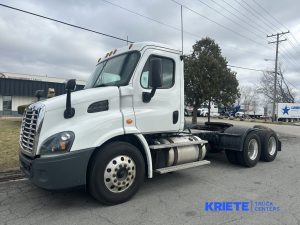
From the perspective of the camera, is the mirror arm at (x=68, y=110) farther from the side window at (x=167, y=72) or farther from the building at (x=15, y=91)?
the building at (x=15, y=91)

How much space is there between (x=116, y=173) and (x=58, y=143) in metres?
1.07

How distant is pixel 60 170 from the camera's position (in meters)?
4.00

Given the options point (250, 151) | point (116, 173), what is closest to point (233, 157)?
point (250, 151)

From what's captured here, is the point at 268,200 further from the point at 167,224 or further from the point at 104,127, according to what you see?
the point at 104,127

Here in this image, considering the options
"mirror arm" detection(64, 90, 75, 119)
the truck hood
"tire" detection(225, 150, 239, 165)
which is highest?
the truck hood

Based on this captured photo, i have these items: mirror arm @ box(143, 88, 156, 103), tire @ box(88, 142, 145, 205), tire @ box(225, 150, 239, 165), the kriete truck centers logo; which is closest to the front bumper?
tire @ box(88, 142, 145, 205)

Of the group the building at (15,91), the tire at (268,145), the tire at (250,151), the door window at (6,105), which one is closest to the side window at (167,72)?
the tire at (250,151)

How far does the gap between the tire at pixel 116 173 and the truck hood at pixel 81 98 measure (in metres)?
0.83

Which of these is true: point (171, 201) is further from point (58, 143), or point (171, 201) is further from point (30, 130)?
point (30, 130)

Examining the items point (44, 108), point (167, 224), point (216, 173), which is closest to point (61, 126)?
point (44, 108)

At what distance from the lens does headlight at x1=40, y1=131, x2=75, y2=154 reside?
13.3 ft

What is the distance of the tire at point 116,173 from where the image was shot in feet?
14.2

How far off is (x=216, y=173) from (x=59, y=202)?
389 centimetres

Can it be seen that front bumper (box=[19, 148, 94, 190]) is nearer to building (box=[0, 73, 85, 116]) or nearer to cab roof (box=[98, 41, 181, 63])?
cab roof (box=[98, 41, 181, 63])
